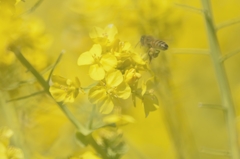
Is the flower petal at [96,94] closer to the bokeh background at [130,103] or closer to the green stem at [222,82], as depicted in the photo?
the bokeh background at [130,103]

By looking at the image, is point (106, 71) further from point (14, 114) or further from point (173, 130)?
point (173, 130)

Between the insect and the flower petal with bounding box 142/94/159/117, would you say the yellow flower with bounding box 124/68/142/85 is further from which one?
the insect

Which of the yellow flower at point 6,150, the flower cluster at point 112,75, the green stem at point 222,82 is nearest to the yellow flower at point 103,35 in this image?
the flower cluster at point 112,75

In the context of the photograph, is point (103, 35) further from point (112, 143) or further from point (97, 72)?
point (112, 143)

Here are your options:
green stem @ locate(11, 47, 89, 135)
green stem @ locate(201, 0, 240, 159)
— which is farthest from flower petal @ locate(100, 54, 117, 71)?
green stem @ locate(201, 0, 240, 159)

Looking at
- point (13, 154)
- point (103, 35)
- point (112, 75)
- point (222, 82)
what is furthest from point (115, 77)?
point (222, 82)

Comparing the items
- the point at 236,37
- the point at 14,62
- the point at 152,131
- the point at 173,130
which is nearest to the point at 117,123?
the point at 14,62
